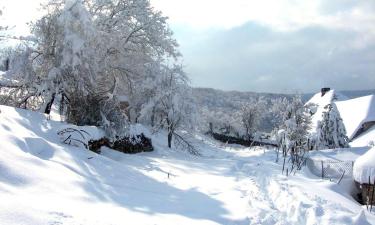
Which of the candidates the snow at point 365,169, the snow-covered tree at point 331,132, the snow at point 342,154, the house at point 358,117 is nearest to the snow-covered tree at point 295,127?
the snow at point 342,154

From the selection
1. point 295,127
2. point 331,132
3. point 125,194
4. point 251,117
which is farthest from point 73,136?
point 251,117

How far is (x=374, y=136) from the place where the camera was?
131ft

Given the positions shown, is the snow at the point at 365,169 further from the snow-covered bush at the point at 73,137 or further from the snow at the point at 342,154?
the snow-covered bush at the point at 73,137

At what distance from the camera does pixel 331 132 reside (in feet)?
103

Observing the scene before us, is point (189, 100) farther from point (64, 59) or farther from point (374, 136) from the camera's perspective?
point (374, 136)

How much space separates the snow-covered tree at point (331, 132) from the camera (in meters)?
31.4

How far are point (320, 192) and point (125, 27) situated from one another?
19.6 metres

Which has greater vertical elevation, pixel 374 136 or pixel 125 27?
pixel 125 27

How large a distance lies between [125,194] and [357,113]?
44817 mm

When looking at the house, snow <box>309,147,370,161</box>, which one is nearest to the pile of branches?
snow <box>309,147,370,161</box>

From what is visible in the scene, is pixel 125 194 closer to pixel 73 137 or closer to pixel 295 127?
pixel 73 137

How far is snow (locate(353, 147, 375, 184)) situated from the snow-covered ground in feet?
7.91

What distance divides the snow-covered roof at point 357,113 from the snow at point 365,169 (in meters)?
32.2

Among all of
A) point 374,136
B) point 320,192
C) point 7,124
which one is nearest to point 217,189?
point 320,192
